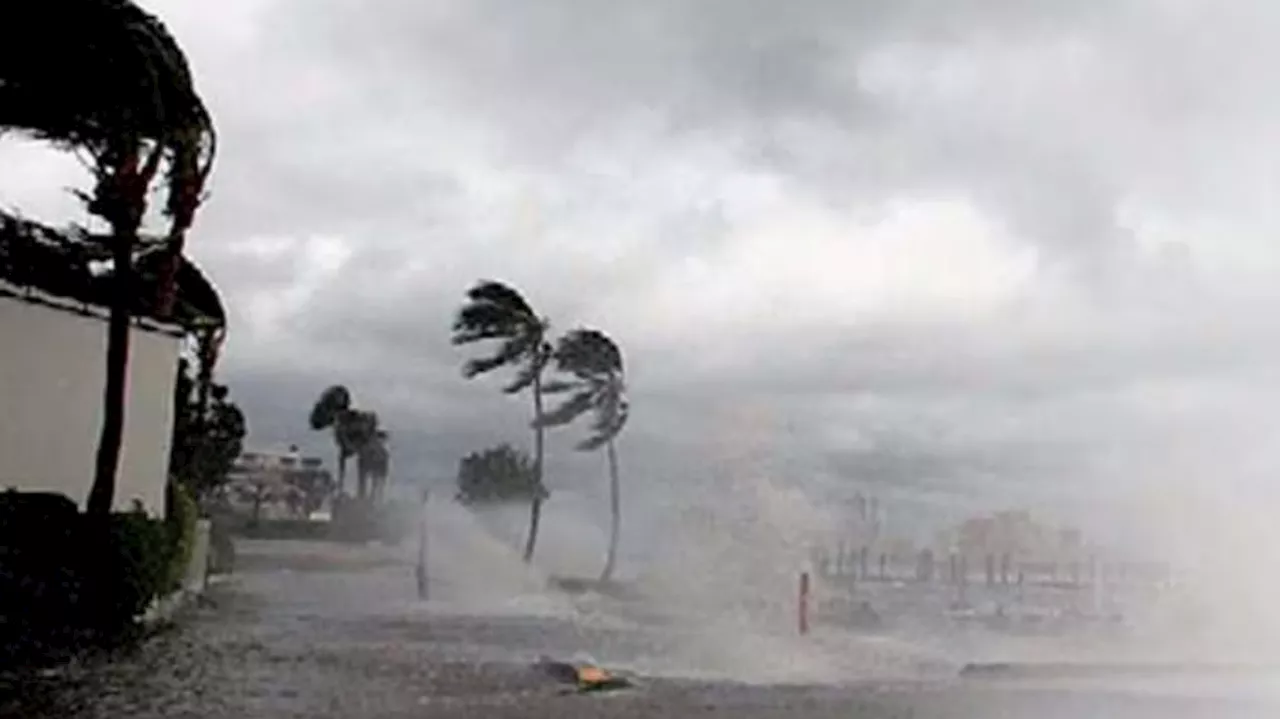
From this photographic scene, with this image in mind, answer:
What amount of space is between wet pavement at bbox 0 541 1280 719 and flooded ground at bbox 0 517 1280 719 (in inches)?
1.1

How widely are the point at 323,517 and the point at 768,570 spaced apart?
41.9m

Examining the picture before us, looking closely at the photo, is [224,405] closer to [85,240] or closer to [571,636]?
[571,636]

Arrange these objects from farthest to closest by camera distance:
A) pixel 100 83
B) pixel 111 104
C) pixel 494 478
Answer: pixel 494 478
pixel 111 104
pixel 100 83

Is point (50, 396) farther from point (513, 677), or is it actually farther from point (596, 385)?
point (596, 385)

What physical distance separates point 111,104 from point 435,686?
6052 mm

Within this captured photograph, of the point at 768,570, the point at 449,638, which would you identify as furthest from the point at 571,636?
the point at 768,570

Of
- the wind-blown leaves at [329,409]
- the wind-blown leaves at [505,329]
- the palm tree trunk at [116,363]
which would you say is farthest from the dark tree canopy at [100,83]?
the wind-blown leaves at [329,409]

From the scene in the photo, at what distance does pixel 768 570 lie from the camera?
4053 cm

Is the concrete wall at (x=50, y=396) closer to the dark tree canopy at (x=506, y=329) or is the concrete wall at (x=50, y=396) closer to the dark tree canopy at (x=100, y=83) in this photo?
the dark tree canopy at (x=100, y=83)

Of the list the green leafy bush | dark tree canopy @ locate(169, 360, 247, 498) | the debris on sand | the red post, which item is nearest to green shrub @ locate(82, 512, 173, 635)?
the green leafy bush

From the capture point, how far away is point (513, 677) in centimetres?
1791

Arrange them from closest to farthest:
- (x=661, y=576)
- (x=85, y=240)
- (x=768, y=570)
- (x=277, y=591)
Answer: (x=85, y=240) < (x=277, y=591) < (x=768, y=570) < (x=661, y=576)

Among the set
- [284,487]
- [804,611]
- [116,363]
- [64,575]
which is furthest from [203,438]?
[284,487]

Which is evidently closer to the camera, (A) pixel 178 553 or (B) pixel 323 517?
(A) pixel 178 553
